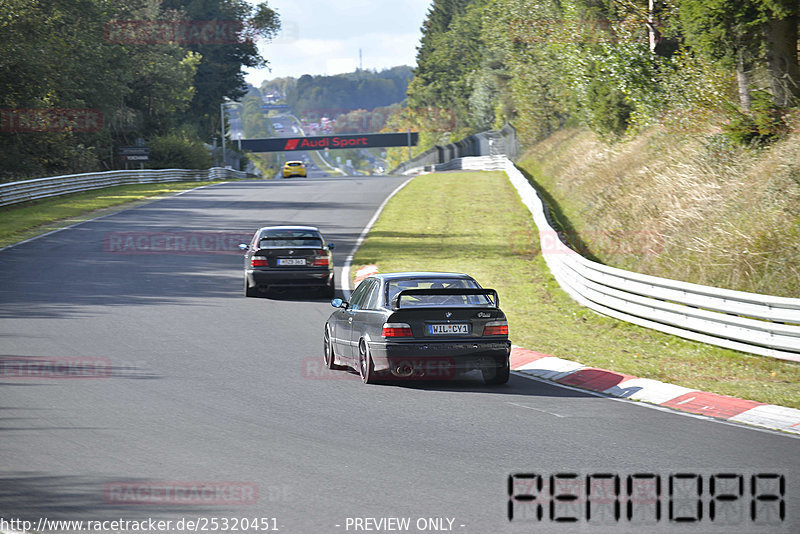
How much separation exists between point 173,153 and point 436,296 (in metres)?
64.0

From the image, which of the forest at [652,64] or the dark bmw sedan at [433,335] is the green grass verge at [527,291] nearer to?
the dark bmw sedan at [433,335]

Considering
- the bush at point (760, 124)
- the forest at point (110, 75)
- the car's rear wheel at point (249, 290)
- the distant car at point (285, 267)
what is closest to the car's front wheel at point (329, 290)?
the distant car at point (285, 267)

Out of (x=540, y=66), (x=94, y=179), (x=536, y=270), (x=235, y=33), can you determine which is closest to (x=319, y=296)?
(x=536, y=270)

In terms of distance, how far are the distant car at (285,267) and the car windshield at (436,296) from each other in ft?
26.5

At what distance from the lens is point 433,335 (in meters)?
11.2

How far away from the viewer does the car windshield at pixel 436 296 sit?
1153cm

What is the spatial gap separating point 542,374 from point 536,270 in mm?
11841

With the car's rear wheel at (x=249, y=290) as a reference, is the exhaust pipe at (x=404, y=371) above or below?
above

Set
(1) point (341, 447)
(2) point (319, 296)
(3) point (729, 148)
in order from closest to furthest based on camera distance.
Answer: (1) point (341, 447)
(2) point (319, 296)
(3) point (729, 148)

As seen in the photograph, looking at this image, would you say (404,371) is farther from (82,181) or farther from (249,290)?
(82,181)

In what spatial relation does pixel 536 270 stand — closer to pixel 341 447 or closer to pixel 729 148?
pixel 729 148

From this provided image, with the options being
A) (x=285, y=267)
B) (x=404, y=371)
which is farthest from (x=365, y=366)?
(x=285, y=267)

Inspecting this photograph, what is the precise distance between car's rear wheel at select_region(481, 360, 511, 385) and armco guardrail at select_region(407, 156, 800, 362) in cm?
382

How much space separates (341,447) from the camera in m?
8.13
